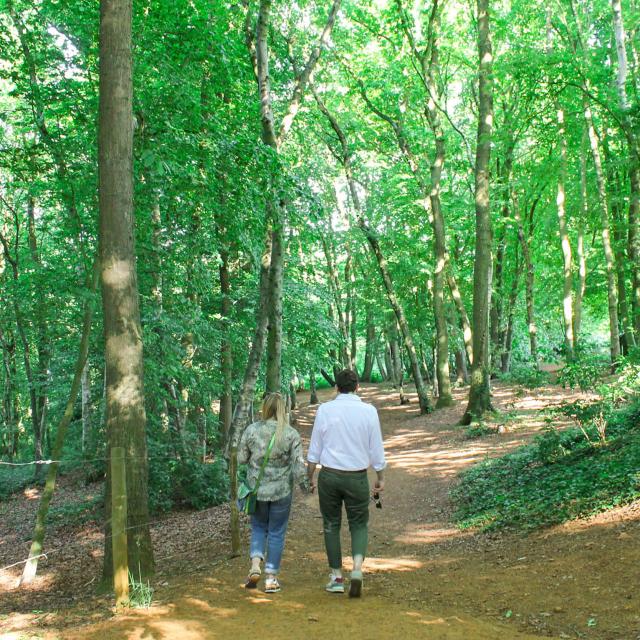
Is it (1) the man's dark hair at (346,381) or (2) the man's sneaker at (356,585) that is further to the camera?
(1) the man's dark hair at (346,381)

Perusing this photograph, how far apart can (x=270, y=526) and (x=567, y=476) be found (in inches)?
193

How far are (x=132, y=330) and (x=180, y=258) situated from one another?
182 inches

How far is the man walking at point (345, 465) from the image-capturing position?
5.38 meters

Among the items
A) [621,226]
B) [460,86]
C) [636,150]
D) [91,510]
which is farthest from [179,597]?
[460,86]

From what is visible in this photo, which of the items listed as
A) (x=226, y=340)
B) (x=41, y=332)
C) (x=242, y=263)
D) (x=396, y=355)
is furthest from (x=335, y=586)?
(x=396, y=355)

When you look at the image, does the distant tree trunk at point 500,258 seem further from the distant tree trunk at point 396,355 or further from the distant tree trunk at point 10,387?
the distant tree trunk at point 10,387

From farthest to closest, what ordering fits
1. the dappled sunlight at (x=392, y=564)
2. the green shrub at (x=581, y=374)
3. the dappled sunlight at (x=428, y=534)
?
the green shrub at (x=581, y=374)
the dappled sunlight at (x=428, y=534)
the dappled sunlight at (x=392, y=564)

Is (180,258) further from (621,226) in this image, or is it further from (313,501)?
(621,226)

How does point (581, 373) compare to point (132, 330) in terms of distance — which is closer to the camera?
point (132, 330)

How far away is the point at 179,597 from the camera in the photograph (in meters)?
5.42

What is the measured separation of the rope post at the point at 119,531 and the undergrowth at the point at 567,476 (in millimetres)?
4806

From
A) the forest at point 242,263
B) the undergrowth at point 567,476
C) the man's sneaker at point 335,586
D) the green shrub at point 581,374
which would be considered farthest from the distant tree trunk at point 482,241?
the man's sneaker at point 335,586

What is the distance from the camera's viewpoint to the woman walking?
5.73 metres

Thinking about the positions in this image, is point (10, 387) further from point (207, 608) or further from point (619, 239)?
point (619, 239)
